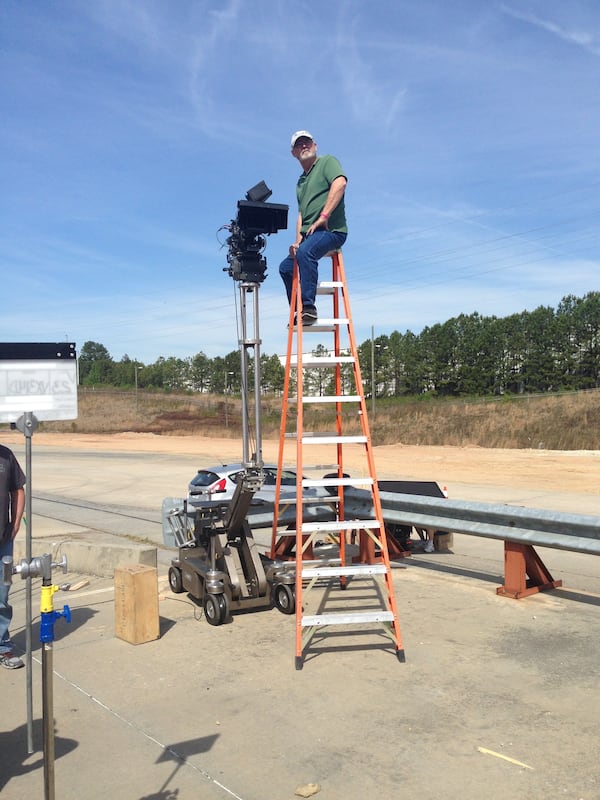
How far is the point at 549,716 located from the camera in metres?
4.21

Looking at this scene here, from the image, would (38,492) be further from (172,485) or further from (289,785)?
(289,785)

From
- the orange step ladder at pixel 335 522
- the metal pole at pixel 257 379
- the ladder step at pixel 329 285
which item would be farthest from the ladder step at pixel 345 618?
the ladder step at pixel 329 285

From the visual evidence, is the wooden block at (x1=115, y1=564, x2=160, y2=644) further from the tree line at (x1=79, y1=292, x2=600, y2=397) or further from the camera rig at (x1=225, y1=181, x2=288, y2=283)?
the tree line at (x1=79, y1=292, x2=600, y2=397)

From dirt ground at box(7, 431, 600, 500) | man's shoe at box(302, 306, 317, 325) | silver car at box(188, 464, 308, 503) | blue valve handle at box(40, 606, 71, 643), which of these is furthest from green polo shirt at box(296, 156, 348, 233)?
dirt ground at box(7, 431, 600, 500)

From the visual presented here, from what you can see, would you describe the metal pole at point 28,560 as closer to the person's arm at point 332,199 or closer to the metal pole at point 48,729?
the metal pole at point 48,729

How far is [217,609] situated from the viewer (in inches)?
244

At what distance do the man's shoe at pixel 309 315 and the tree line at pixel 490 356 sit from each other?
3024 inches

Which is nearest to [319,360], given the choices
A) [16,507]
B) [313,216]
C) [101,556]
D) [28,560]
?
[313,216]

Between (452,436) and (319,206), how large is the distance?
38.9 m

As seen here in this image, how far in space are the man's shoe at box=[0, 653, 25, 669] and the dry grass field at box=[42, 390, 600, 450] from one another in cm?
3438

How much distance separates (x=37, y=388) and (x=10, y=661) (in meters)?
2.32

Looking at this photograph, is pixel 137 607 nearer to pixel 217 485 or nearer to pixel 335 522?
pixel 335 522

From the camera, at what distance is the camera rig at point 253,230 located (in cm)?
630

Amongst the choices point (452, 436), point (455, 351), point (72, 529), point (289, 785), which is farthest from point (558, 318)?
point (289, 785)
